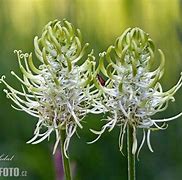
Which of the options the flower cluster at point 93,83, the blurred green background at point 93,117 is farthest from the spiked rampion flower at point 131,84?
the blurred green background at point 93,117

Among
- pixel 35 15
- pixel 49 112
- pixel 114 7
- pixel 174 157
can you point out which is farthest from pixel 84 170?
pixel 49 112

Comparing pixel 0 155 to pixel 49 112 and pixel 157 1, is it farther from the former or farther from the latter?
pixel 49 112

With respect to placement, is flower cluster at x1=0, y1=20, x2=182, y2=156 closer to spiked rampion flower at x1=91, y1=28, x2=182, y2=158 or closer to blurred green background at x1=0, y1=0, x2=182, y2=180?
spiked rampion flower at x1=91, y1=28, x2=182, y2=158

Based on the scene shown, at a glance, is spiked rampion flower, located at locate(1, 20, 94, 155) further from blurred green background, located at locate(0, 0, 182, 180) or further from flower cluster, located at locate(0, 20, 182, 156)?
blurred green background, located at locate(0, 0, 182, 180)

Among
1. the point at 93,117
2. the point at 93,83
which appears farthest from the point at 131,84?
the point at 93,117

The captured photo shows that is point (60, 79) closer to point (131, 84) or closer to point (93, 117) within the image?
point (131, 84)

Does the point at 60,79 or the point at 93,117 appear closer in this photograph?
the point at 60,79

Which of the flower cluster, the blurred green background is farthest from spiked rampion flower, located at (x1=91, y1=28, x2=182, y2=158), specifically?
the blurred green background

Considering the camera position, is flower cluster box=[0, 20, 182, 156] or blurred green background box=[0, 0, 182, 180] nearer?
flower cluster box=[0, 20, 182, 156]
